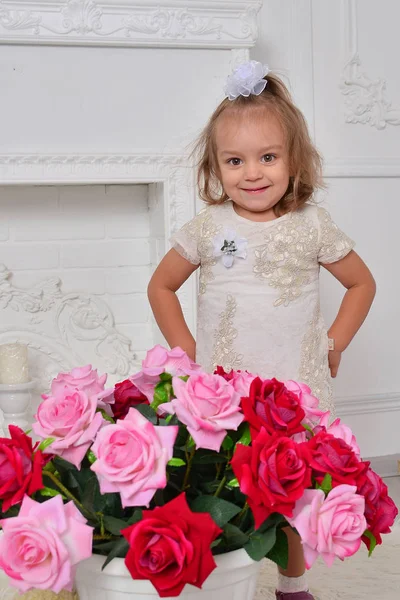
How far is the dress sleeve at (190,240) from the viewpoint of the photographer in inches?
69.8

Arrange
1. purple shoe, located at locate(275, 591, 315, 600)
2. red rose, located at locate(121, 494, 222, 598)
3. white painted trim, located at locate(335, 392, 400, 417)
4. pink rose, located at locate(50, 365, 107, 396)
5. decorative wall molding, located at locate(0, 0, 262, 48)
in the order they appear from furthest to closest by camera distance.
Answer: white painted trim, located at locate(335, 392, 400, 417) → decorative wall molding, located at locate(0, 0, 262, 48) → purple shoe, located at locate(275, 591, 315, 600) → pink rose, located at locate(50, 365, 107, 396) → red rose, located at locate(121, 494, 222, 598)

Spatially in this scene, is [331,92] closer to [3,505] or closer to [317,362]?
[317,362]

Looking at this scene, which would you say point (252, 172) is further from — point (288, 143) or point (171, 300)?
point (171, 300)

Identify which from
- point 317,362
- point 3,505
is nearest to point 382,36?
point 317,362

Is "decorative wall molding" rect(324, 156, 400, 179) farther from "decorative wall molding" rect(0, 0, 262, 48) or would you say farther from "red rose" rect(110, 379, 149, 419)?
"red rose" rect(110, 379, 149, 419)

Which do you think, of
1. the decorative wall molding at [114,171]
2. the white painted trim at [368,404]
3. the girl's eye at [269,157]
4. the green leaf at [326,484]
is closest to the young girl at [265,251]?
the girl's eye at [269,157]

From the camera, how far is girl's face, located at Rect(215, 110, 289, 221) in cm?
165

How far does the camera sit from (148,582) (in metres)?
0.76

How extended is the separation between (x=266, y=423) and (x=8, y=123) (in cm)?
176

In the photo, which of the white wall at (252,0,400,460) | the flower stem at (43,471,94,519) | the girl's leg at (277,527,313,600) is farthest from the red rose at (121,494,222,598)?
the white wall at (252,0,400,460)

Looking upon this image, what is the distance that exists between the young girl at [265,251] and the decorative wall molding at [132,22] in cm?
75

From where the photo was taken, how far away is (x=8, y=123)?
7.66 feet

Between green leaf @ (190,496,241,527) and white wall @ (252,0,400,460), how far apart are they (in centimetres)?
195

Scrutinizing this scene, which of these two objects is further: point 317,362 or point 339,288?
point 339,288
